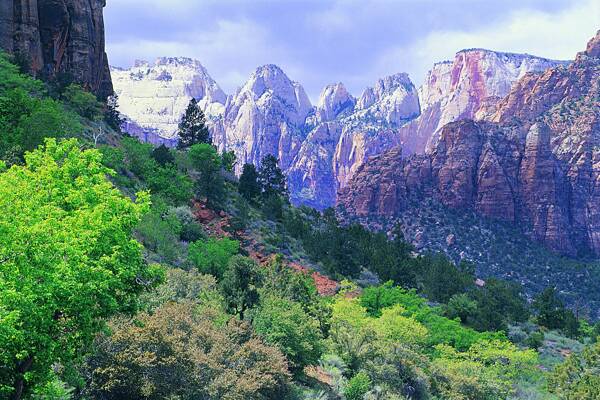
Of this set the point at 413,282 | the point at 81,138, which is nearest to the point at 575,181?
the point at 413,282

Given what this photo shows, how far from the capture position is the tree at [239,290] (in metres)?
28.6

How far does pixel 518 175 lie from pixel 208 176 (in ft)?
425

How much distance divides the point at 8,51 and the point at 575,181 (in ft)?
517

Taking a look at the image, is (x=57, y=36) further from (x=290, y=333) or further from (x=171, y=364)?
(x=171, y=364)

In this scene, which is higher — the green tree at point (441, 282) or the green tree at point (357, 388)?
the green tree at point (441, 282)

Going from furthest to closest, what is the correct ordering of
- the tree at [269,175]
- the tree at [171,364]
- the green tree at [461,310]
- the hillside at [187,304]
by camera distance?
the tree at [269,175] → the green tree at [461,310] → the tree at [171,364] → the hillside at [187,304]

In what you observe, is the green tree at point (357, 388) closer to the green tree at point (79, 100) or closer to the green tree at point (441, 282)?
the green tree at point (441, 282)

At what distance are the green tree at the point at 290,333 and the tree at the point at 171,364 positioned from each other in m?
3.69

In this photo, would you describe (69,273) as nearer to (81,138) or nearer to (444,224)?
(81,138)

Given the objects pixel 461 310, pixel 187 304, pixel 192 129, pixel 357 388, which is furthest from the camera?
pixel 192 129

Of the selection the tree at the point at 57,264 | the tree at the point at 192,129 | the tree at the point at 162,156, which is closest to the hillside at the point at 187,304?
the tree at the point at 57,264

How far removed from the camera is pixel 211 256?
152 feet

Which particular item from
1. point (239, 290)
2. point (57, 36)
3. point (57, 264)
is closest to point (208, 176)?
point (57, 36)

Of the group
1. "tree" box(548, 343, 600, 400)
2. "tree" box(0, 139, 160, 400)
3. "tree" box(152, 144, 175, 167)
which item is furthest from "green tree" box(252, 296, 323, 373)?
"tree" box(152, 144, 175, 167)
